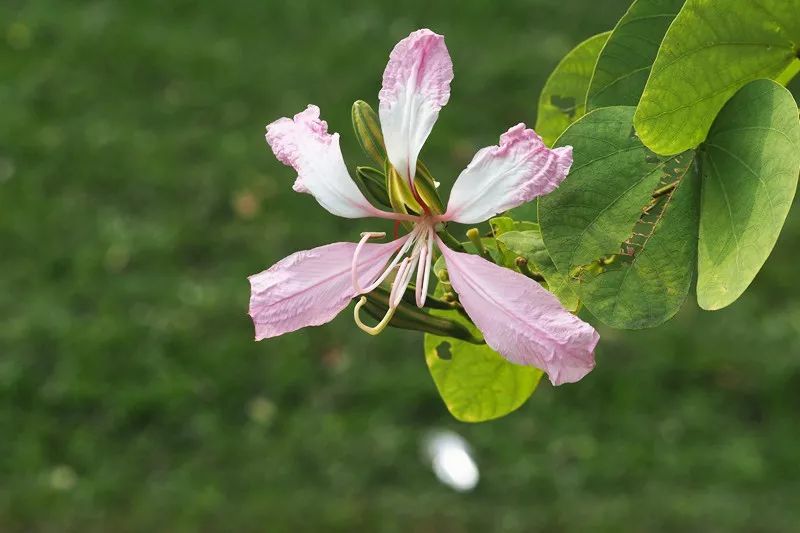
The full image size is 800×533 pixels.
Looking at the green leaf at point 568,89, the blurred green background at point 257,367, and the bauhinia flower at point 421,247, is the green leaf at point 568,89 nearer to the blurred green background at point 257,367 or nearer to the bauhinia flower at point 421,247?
the bauhinia flower at point 421,247

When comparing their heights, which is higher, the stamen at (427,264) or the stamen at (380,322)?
the stamen at (427,264)

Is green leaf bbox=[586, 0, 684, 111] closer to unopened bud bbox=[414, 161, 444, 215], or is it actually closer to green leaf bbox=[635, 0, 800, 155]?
green leaf bbox=[635, 0, 800, 155]

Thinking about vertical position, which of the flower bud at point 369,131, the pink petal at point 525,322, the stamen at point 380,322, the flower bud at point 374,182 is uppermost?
the flower bud at point 369,131

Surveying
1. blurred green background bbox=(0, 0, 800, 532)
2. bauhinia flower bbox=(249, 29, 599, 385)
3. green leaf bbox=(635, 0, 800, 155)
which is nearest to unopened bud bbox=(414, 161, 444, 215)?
bauhinia flower bbox=(249, 29, 599, 385)

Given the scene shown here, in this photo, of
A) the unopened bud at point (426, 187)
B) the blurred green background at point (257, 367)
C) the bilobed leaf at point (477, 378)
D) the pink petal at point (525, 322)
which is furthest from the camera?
the blurred green background at point (257, 367)

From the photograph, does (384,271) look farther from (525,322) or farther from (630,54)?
(630,54)

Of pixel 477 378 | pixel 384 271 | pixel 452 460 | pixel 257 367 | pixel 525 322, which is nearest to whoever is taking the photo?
pixel 525 322

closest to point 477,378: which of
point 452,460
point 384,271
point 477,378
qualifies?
point 477,378

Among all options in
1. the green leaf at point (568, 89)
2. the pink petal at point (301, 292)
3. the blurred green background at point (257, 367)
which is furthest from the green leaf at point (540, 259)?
the blurred green background at point (257, 367)
